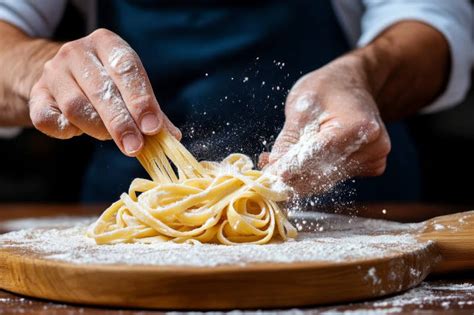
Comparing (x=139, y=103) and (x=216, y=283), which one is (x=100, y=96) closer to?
(x=139, y=103)

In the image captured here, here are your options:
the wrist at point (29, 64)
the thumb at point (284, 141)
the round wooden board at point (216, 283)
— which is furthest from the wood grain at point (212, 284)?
the wrist at point (29, 64)

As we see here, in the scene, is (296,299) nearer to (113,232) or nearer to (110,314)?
(110,314)

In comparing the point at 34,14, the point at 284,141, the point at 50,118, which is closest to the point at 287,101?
the point at 284,141

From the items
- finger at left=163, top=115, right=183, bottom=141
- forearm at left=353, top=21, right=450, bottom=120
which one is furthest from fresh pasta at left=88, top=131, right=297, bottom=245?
forearm at left=353, top=21, right=450, bottom=120

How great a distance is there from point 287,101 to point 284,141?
17 centimetres

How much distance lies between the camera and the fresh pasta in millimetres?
1692

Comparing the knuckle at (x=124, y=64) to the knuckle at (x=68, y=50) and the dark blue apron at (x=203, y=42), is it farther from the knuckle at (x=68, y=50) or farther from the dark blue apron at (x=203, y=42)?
the dark blue apron at (x=203, y=42)

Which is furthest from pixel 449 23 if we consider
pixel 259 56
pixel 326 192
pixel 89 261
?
pixel 89 261

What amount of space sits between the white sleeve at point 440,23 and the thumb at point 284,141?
79 centimetres

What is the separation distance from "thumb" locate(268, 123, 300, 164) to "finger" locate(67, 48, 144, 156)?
31 cm

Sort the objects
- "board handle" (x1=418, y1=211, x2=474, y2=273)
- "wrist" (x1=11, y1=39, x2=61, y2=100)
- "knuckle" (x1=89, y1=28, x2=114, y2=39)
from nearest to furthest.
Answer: "board handle" (x1=418, y1=211, x2=474, y2=273), "knuckle" (x1=89, y1=28, x2=114, y2=39), "wrist" (x1=11, y1=39, x2=61, y2=100)

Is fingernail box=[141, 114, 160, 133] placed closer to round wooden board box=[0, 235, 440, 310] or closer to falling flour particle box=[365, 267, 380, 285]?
round wooden board box=[0, 235, 440, 310]

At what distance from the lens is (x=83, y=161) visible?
4.32 metres

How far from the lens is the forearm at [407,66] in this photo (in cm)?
245
